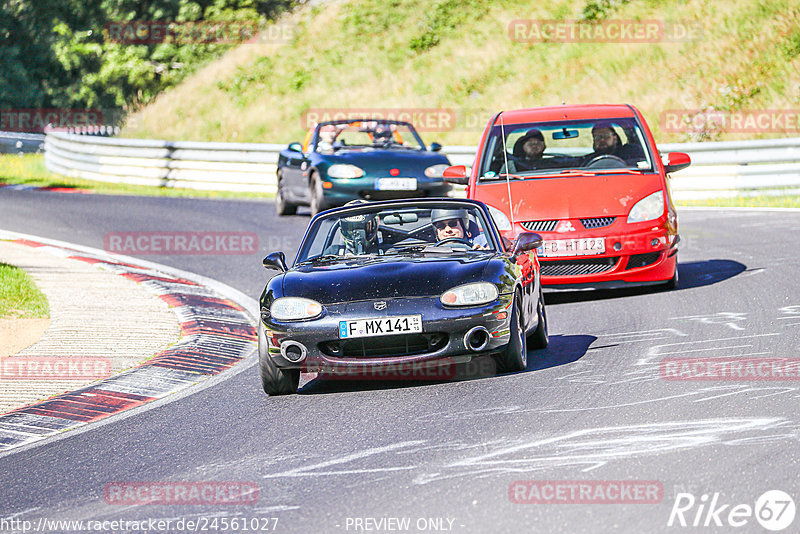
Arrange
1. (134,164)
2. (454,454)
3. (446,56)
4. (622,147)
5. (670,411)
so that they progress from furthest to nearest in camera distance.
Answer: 1. (446,56)
2. (134,164)
3. (622,147)
4. (670,411)
5. (454,454)

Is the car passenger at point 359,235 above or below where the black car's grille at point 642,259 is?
above

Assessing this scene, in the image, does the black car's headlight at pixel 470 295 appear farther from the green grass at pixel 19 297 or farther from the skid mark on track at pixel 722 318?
the green grass at pixel 19 297

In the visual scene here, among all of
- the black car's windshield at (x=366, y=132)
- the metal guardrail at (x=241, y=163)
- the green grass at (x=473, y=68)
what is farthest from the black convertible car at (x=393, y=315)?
the green grass at (x=473, y=68)

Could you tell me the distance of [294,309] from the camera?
779 cm

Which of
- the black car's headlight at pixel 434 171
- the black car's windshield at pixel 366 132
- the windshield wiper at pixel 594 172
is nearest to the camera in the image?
the windshield wiper at pixel 594 172

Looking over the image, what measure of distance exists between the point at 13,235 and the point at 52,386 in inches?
385

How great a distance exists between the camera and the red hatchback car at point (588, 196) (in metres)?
11.1

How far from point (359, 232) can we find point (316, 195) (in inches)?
386

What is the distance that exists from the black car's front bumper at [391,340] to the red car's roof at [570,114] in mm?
5212

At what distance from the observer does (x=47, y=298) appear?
39.0ft

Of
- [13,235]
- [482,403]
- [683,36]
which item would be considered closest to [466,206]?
[482,403]

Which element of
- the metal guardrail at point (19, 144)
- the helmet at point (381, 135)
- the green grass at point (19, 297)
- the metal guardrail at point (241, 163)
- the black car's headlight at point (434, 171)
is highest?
the green grass at point (19, 297)

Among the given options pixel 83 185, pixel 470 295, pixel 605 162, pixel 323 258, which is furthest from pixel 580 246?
pixel 83 185

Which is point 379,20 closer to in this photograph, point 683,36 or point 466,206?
point 683,36
